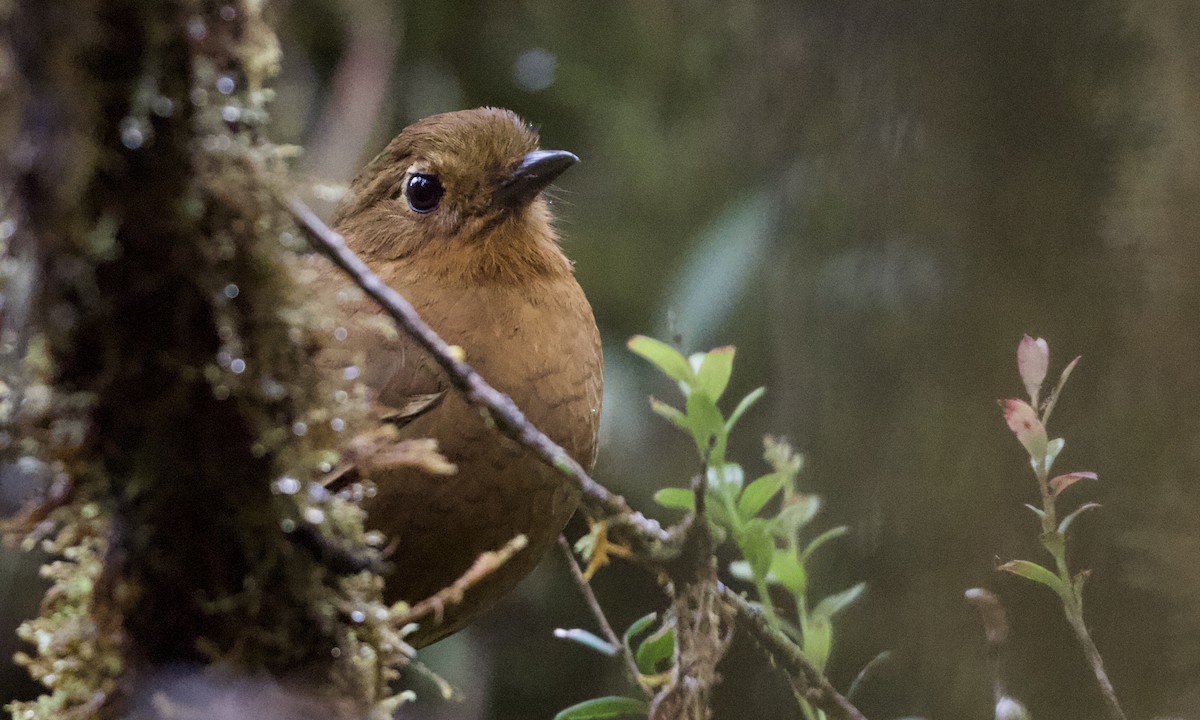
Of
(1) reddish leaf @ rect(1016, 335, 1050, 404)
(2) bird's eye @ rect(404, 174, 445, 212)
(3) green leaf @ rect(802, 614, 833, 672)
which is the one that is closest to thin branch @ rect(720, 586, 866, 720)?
(3) green leaf @ rect(802, 614, 833, 672)

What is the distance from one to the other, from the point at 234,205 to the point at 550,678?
1968mm

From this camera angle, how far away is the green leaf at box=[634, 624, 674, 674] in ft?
3.28

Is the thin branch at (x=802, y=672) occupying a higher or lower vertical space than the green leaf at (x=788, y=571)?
lower

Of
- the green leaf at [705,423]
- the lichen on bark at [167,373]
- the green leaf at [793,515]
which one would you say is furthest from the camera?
the green leaf at [793,515]

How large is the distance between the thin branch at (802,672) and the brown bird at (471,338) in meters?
0.24

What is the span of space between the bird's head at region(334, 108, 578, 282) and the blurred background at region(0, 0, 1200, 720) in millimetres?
220

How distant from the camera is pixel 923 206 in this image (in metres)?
1.98

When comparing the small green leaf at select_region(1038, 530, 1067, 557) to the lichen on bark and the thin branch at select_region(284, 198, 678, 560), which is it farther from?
the lichen on bark

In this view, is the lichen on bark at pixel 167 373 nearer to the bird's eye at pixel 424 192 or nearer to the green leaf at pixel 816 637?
the green leaf at pixel 816 637

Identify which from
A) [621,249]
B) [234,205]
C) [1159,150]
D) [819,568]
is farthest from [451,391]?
[621,249]

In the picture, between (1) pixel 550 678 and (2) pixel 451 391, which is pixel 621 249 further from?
(2) pixel 451 391

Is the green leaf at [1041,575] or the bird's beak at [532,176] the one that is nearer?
the green leaf at [1041,575]

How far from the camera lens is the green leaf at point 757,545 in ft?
3.22

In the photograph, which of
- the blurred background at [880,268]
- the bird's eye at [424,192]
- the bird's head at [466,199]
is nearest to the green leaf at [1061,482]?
the blurred background at [880,268]
